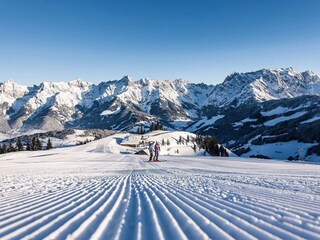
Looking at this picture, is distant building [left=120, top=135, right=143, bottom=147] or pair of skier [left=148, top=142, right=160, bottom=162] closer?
pair of skier [left=148, top=142, right=160, bottom=162]

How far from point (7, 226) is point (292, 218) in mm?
6171

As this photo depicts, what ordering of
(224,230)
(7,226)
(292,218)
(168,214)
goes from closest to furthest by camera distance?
(224,230)
(7,226)
(292,218)
(168,214)

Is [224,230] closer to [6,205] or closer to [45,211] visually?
[45,211]

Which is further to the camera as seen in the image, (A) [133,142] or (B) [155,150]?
(A) [133,142]

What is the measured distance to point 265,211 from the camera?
8.45 meters

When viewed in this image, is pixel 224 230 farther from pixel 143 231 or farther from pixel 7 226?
pixel 7 226

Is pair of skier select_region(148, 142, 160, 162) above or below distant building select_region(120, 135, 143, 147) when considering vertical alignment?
below

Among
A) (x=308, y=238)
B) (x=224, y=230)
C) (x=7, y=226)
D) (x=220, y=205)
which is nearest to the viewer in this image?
(x=308, y=238)

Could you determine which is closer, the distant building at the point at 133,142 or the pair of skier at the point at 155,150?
the pair of skier at the point at 155,150

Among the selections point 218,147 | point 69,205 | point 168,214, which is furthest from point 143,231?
point 218,147

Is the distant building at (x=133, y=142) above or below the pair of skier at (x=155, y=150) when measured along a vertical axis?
Result: above

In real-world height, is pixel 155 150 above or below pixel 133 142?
below

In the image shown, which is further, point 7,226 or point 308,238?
point 7,226

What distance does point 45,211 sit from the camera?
29.0 feet
